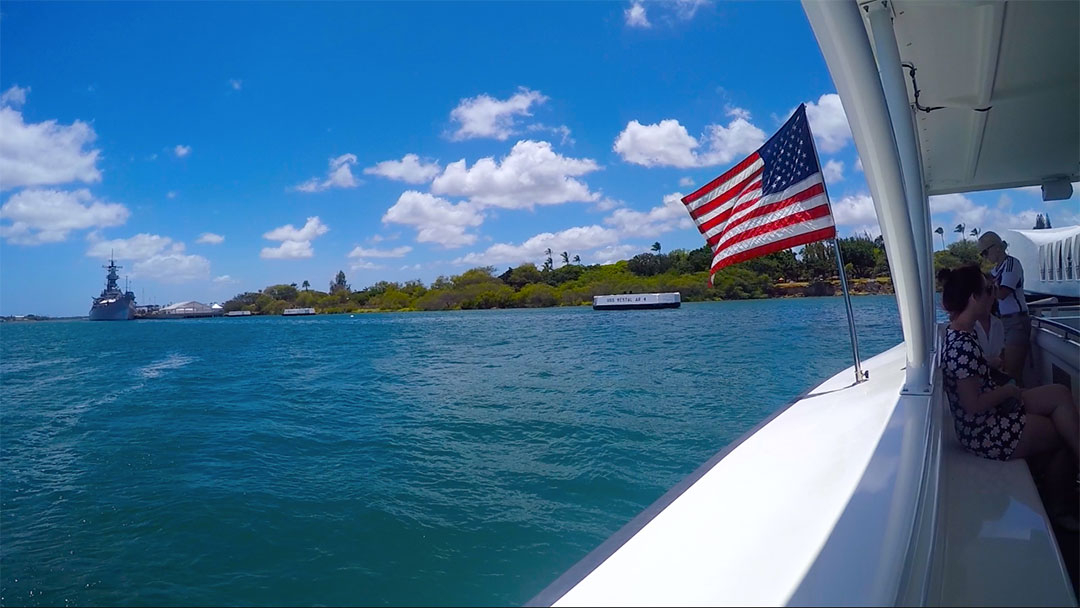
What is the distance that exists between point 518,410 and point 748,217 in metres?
5.08

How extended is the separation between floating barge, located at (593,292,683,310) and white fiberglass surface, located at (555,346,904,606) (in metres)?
51.8

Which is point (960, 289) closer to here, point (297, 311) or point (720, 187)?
point (720, 187)

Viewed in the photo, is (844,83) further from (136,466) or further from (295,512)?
(136,466)

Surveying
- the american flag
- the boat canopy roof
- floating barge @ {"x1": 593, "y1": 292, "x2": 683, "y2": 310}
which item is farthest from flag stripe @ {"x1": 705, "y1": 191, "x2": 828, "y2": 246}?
floating barge @ {"x1": 593, "y1": 292, "x2": 683, "y2": 310}

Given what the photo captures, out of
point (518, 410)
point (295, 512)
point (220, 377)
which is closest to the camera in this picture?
point (295, 512)

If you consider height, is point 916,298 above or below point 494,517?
above

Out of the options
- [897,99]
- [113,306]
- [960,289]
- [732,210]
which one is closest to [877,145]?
[897,99]

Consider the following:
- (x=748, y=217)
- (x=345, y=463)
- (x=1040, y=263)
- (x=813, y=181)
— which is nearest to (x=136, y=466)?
(x=345, y=463)

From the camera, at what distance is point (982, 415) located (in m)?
2.04

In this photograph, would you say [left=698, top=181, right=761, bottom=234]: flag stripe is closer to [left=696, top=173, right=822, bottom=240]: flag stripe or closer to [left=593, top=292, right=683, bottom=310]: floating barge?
[left=696, top=173, right=822, bottom=240]: flag stripe

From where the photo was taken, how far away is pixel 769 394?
26.4 ft

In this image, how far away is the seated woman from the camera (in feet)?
6.50

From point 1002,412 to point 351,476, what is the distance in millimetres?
4432

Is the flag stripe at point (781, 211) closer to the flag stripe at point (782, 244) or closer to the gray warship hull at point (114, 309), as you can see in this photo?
the flag stripe at point (782, 244)
